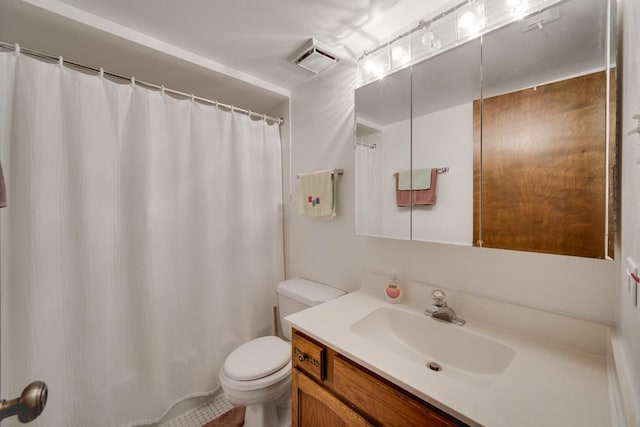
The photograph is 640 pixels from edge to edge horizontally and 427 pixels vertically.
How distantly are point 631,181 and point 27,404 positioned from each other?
4.42ft

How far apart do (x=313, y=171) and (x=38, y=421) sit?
6.22 feet

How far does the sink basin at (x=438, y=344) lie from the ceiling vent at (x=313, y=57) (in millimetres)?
1441

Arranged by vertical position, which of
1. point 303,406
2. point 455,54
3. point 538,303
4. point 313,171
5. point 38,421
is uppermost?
point 455,54

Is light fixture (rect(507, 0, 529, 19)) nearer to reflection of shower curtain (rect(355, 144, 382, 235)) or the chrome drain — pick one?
reflection of shower curtain (rect(355, 144, 382, 235))

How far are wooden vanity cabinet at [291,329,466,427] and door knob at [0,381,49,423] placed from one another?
2.49 feet

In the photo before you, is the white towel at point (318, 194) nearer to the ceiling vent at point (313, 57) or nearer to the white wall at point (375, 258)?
the white wall at point (375, 258)

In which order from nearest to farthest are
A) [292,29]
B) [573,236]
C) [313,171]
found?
[573,236] < [292,29] < [313,171]

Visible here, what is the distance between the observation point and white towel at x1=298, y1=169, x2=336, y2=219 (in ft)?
5.41

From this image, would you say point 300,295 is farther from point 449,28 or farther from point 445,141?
point 449,28

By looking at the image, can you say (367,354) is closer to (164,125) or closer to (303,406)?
(303,406)

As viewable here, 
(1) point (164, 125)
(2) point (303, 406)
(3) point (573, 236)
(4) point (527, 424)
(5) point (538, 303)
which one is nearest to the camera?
(4) point (527, 424)

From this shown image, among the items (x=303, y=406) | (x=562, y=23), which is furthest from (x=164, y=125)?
(x=562, y=23)

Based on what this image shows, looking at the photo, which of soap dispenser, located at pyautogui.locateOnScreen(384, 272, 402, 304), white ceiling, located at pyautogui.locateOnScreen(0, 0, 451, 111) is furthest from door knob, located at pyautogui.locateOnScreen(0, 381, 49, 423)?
white ceiling, located at pyautogui.locateOnScreen(0, 0, 451, 111)

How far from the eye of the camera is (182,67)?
5.29ft
